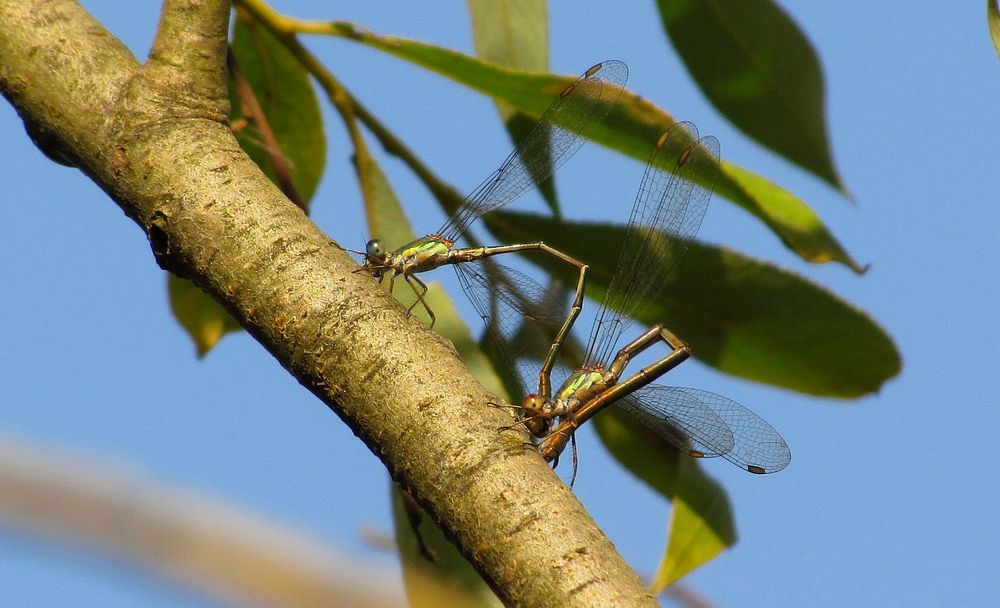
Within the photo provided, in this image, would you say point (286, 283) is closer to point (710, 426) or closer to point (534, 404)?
point (534, 404)

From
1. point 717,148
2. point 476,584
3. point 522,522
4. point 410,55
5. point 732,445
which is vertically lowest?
point 522,522

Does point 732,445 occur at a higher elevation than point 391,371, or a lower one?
higher

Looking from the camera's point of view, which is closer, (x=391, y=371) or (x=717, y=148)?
(x=391, y=371)

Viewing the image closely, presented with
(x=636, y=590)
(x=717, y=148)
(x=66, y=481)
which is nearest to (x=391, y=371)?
(x=636, y=590)

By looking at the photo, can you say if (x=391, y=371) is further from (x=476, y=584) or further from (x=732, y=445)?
(x=732, y=445)

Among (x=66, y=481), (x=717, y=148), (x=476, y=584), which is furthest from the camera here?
(x=66, y=481)
